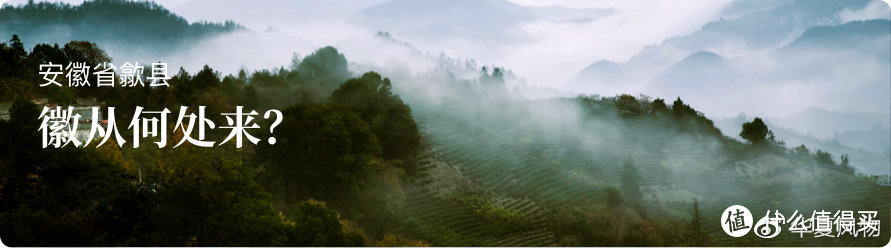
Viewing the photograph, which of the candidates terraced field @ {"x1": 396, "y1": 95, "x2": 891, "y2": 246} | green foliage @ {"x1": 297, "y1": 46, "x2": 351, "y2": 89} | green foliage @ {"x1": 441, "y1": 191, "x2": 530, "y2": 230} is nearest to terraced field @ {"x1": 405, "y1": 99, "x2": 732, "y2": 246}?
terraced field @ {"x1": 396, "y1": 95, "x2": 891, "y2": 246}

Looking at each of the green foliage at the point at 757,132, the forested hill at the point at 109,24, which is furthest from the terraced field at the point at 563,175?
the forested hill at the point at 109,24

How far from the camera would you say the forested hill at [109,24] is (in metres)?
61.8

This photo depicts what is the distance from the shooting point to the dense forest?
16.3 m

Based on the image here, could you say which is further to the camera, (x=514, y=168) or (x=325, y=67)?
(x=325, y=67)

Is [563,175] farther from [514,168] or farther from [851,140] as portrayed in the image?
[851,140]

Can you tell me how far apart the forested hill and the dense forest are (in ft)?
104

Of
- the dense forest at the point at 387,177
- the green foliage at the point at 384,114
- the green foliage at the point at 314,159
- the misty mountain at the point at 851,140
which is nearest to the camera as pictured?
the dense forest at the point at 387,177

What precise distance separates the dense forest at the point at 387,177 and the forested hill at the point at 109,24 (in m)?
31.8

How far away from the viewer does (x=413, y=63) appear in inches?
3113

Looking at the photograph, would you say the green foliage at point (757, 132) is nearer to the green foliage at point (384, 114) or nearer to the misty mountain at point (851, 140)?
the misty mountain at point (851, 140)

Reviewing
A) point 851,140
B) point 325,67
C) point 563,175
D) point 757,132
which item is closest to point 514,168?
point 563,175

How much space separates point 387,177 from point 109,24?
64517 mm

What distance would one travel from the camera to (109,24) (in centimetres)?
7375

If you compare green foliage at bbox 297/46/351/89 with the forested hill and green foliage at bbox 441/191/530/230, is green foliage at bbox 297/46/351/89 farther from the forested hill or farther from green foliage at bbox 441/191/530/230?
green foliage at bbox 441/191/530/230
